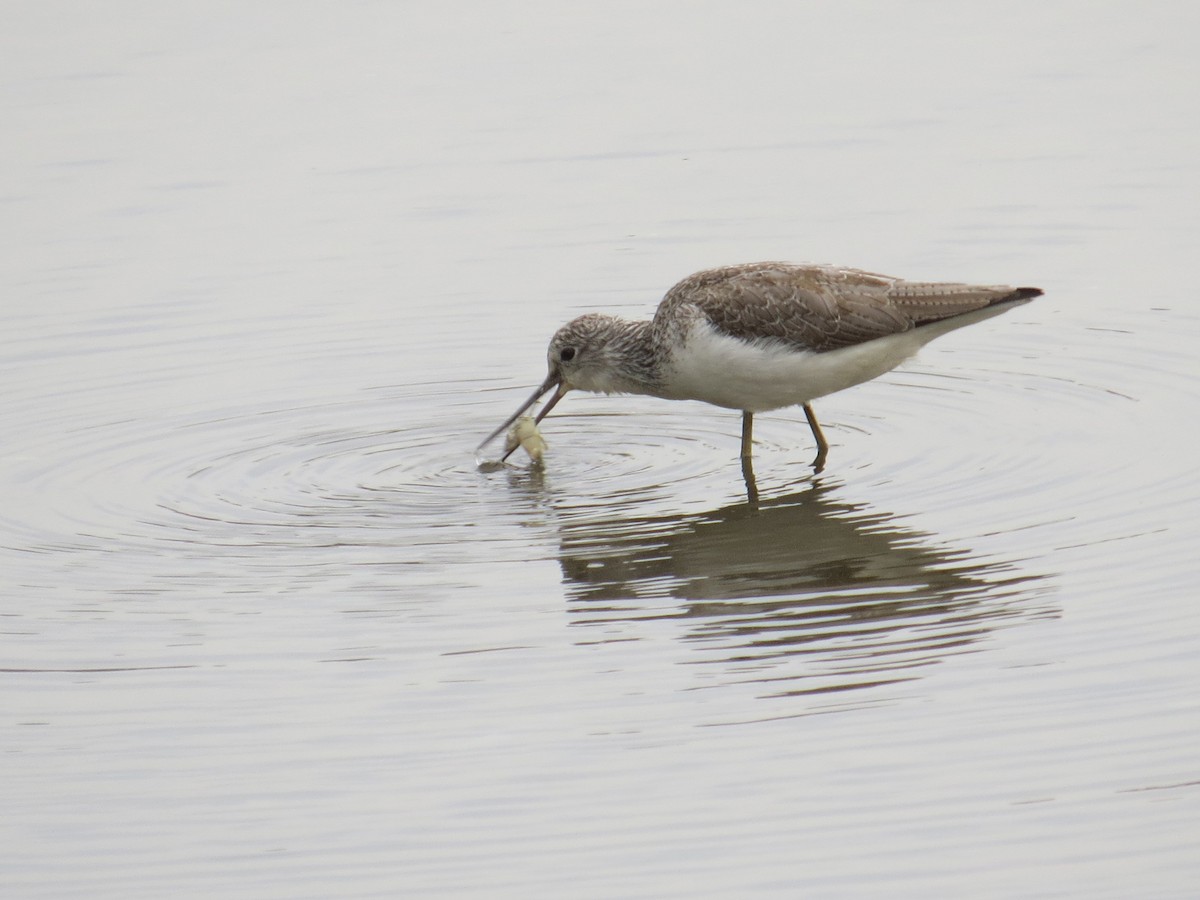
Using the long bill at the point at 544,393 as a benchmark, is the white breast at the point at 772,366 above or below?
above

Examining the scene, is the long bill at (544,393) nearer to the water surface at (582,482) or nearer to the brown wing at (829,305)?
the water surface at (582,482)

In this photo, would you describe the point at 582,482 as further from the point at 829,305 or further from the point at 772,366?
the point at 829,305

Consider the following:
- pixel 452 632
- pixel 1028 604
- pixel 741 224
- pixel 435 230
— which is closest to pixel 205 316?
pixel 435 230

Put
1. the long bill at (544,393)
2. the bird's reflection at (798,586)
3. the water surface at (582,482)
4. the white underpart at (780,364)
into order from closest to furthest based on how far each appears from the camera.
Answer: the water surface at (582,482) → the bird's reflection at (798,586) → the white underpart at (780,364) → the long bill at (544,393)

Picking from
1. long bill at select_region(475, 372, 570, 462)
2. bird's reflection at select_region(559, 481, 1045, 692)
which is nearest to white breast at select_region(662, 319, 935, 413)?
bird's reflection at select_region(559, 481, 1045, 692)

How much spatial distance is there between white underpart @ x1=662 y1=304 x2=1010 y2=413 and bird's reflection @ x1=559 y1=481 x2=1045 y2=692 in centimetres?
61

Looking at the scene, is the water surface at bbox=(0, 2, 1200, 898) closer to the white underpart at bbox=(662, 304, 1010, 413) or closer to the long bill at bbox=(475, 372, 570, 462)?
the long bill at bbox=(475, 372, 570, 462)

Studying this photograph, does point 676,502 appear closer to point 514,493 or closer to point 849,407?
point 514,493

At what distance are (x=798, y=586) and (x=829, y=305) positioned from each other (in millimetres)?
2238

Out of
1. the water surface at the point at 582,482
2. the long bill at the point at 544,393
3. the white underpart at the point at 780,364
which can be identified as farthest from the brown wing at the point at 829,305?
the long bill at the point at 544,393

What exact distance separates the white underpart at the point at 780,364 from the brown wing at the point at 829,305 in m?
0.06

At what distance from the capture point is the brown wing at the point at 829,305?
10500mm

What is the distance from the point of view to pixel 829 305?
10.6 m

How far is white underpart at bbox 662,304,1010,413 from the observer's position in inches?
412
